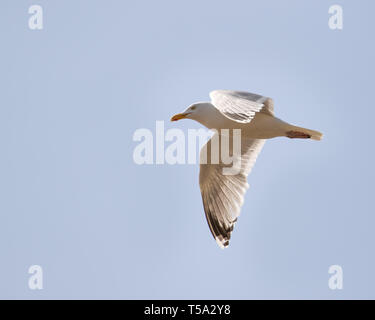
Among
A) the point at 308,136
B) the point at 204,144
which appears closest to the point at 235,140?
the point at 204,144

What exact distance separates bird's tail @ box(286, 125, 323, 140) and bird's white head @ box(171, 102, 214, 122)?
33.6 inches

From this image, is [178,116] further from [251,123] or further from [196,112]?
[251,123]

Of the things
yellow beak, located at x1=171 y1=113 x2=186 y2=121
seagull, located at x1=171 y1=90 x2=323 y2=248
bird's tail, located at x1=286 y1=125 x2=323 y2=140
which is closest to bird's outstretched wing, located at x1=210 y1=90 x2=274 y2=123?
seagull, located at x1=171 y1=90 x2=323 y2=248

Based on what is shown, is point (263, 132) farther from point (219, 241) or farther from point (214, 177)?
point (219, 241)

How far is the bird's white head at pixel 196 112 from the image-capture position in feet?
22.0

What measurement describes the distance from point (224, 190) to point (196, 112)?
103 centimetres

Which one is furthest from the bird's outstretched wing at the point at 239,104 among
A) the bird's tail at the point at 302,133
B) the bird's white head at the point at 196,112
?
the bird's white head at the point at 196,112

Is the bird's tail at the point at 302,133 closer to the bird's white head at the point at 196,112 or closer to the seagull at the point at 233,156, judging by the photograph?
the seagull at the point at 233,156

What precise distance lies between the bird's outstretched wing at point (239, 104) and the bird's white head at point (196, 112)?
529 millimetres

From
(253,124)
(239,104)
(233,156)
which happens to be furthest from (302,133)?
(239,104)

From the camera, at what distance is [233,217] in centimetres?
725

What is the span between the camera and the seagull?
663 cm

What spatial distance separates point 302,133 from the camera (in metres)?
Result: 6.84
